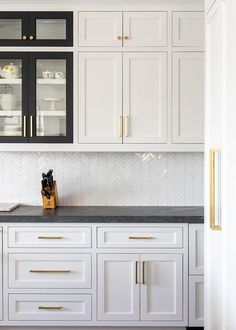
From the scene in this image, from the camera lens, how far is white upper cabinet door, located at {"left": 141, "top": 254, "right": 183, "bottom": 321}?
110 inches

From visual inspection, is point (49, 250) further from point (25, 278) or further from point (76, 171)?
point (76, 171)

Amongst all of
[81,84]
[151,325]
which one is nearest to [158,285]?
[151,325]

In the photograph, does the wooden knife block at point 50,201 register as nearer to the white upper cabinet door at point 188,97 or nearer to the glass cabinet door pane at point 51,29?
the white upper cabinet door at point 188,97

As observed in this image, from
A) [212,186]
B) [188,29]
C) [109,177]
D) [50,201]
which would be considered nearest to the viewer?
[212,186]

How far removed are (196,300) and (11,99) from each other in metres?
2.01

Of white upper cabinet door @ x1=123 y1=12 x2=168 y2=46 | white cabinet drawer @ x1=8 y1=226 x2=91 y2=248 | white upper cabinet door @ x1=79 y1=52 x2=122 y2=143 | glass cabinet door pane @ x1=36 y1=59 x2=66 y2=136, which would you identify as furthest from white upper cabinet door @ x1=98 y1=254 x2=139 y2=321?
white upper cabinet door @ x1=123 y1=12 x2=168 y2=46

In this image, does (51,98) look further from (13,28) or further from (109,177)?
(109,177)

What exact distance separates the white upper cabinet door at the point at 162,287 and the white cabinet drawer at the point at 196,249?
8 centimetres

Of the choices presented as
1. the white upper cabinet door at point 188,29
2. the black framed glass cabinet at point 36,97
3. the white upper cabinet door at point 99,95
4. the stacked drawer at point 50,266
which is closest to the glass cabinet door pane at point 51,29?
the black framed glass cabinet at point 36,97

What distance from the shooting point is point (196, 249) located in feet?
9.22

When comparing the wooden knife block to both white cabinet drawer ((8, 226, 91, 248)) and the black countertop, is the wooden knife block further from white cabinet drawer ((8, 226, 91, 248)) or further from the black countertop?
white cabinet drawer ((8, 226, 91, 248))

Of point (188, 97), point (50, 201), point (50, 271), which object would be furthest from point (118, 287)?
point (188, 97)

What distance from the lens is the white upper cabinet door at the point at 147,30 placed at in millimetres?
3008

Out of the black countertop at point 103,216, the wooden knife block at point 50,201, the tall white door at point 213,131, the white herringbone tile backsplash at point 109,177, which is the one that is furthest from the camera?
the white herringbone tile backsplash at point 109,177
